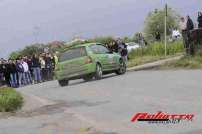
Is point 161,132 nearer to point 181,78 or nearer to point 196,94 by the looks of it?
point 196,94

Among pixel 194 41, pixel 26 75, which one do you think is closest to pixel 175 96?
pixel 194 41

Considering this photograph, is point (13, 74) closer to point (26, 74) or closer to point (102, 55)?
point (26, 74)

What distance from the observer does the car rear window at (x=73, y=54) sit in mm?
28438

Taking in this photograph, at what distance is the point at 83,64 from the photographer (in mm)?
27922

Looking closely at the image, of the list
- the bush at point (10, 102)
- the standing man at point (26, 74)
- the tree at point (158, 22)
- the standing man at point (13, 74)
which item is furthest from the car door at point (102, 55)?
the tree at point (158, 22)

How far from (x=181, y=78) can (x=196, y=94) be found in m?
5.26

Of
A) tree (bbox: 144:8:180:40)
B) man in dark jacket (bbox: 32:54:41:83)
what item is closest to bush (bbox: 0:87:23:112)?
man in dark jacket (bbox: 32:54:41:83)

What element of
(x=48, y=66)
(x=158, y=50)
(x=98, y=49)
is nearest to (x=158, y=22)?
(x=158, y=50)

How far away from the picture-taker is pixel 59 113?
55.4 ft

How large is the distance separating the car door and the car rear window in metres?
0.52

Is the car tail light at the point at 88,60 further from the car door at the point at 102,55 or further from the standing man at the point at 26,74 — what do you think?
the standing man at the point at 26,74

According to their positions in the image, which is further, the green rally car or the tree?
the tree

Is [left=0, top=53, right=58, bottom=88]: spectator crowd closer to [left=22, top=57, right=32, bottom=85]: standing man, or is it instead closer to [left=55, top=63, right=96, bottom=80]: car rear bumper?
[left=22, top=57, right=32, bottom=85]: standing man

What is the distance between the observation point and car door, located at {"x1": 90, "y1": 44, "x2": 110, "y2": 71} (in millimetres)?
28594
